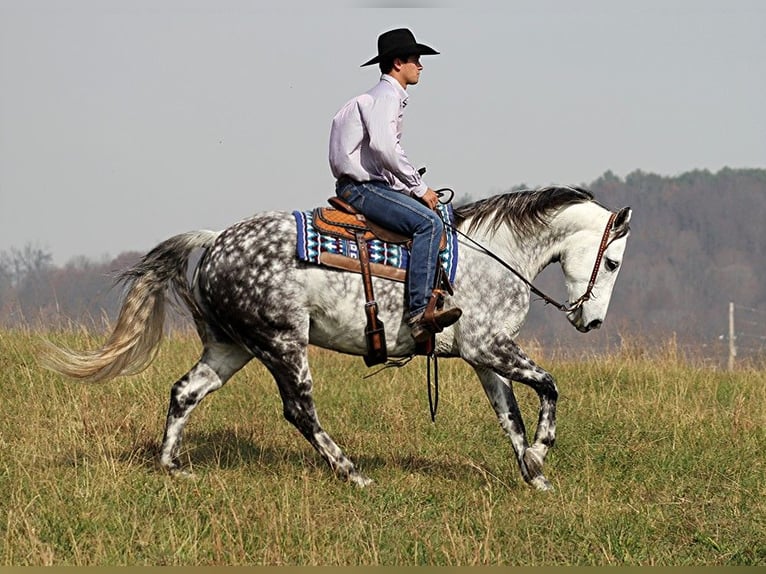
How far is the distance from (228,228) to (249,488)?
1881 millimetres

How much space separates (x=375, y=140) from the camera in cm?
743

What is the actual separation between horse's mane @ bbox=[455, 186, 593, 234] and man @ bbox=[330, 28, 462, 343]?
49 cm

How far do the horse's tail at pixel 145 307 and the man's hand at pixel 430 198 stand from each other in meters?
1.64

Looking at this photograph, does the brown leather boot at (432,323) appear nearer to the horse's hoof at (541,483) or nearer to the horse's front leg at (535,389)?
the horse's front leg at (535,389)

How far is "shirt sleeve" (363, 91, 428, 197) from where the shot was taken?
743cm

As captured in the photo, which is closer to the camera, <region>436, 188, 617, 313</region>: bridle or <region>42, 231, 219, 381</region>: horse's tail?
<region>436, 188, 617, 313</region>: bridle

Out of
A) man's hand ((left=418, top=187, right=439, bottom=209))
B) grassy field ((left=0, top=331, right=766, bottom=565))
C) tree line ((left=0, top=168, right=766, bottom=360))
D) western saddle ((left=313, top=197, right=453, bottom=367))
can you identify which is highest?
man's hand ((left=418, top=187, right=439, bottom=209))

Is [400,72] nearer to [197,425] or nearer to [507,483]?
[507,483]

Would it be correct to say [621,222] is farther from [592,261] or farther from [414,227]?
[414,227]

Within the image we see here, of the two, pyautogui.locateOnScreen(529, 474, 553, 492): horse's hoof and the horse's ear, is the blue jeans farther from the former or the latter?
pyautogui.locateOnScreen(529, 474, 553, 492): horse's hoof

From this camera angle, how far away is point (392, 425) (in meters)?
9.67

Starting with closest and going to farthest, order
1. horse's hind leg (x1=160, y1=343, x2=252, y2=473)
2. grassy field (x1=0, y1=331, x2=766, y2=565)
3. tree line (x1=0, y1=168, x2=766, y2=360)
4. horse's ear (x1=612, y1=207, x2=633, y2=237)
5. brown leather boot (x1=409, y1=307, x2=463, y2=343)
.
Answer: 1. grassy field (x1=0, y1=331, x2=766, y2=565)
2. brown leather boot (x1=409, y1=307, x2=463, y2=343)
3. horse's hind leg (x1=160, y1=343, x2=252, y2=473)
4. horse's ear (x1=612, y1=207, x2=633, y2=237)
5. tree line (x1=0, y1=168, x2=766, y2=360)

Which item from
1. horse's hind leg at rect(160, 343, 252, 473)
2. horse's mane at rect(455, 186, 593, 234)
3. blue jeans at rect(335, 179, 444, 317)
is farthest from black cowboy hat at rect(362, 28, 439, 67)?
horse's hind leg at rect(160, 343, 252, 473)

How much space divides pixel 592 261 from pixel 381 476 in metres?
2.23
